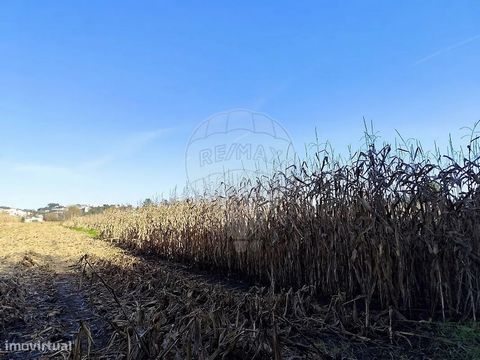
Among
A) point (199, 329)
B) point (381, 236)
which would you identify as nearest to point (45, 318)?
point (199, 329)

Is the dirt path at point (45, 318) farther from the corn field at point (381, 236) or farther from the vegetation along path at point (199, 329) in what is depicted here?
the corn field at point (381, 236)

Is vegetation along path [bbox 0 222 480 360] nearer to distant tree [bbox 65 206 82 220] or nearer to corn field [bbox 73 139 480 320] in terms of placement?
corn field [bbox 73 139 480 320]

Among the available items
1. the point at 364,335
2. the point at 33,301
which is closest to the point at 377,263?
the point at 364,335

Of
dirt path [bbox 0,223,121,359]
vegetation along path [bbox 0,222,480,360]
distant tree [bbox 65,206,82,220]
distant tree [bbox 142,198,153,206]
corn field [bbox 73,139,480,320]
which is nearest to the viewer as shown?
vegetation along path [bbox 0,222,480,360]

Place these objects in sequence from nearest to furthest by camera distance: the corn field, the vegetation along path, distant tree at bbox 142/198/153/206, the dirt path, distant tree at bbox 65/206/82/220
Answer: the vegetation along path → the dirt path → the corn field → distant tree at bbox 142/198/153/206 → distant tree at bbox 65/206/82/220

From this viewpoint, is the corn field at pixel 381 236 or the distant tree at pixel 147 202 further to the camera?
the distant tree at pixel 147 202

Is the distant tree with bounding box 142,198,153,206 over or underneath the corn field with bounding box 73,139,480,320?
over

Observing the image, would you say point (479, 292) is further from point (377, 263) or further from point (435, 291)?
point (377, 263)

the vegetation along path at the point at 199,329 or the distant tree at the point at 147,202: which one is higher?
the distant tree at the point at 147,202

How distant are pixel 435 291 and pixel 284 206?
230 centimetres

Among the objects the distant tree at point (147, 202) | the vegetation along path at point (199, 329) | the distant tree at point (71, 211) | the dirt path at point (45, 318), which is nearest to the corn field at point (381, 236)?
the vegetation along path at point (199, 329)

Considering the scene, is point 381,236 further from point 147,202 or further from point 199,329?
point 147,202

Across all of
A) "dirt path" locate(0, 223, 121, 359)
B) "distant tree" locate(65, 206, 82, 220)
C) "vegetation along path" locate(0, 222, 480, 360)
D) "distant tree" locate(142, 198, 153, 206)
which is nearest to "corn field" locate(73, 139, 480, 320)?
"vegetation along path" locate(0, 222, 480, 360)

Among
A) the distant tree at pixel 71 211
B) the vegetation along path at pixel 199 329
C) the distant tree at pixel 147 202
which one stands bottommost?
the vegetation along path at pixel 199 329
